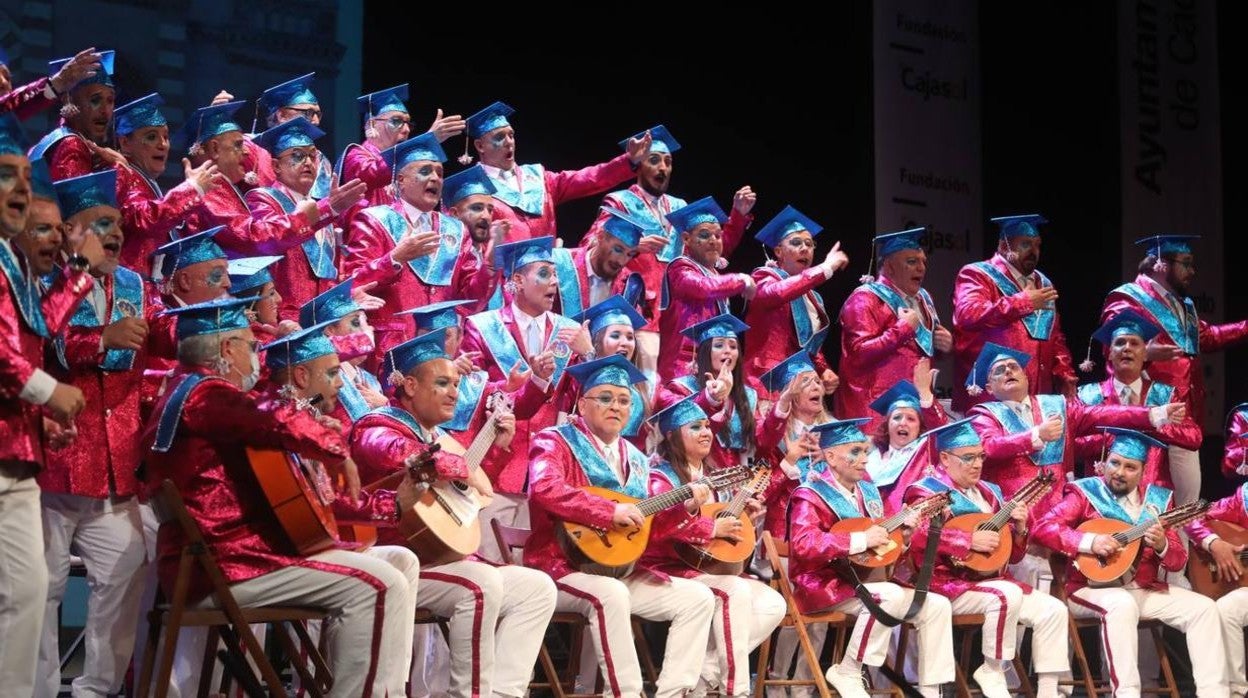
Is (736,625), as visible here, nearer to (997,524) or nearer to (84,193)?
(997,524)

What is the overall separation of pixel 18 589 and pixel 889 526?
3.79 m

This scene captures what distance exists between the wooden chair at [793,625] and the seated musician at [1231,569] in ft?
5.46

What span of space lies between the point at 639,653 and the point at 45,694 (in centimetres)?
270

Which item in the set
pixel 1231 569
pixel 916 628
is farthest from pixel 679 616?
pixel 1231 569

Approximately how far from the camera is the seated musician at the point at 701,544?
19.5 feet

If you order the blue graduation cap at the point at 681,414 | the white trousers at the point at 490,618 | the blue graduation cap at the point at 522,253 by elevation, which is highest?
the blue graduation cap at the point at 522,253

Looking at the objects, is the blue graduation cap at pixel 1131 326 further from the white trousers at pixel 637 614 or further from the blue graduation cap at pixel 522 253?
the white trousers at pixel 637 614

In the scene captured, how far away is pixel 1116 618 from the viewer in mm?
6777

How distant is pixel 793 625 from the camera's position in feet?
21.3

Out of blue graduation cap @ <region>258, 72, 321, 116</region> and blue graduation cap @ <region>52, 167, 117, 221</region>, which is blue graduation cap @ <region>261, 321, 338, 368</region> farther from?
blue graduation cap @ <region>258, 72, 321, 116</region>

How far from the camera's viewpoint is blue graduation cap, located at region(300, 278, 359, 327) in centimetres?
568

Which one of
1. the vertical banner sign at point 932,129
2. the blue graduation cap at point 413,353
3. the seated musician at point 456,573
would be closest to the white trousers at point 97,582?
the seated musician at point 456,573

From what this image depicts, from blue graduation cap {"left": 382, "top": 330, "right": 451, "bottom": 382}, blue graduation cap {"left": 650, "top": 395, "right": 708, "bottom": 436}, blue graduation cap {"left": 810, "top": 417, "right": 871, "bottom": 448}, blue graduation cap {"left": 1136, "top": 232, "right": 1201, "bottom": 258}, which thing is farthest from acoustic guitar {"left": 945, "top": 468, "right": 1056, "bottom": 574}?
blue graduation cap {"left": 382, "top": 330, "right": 451, "bottom": 382}

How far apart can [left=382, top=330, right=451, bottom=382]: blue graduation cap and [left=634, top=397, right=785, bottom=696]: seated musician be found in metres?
1.12
